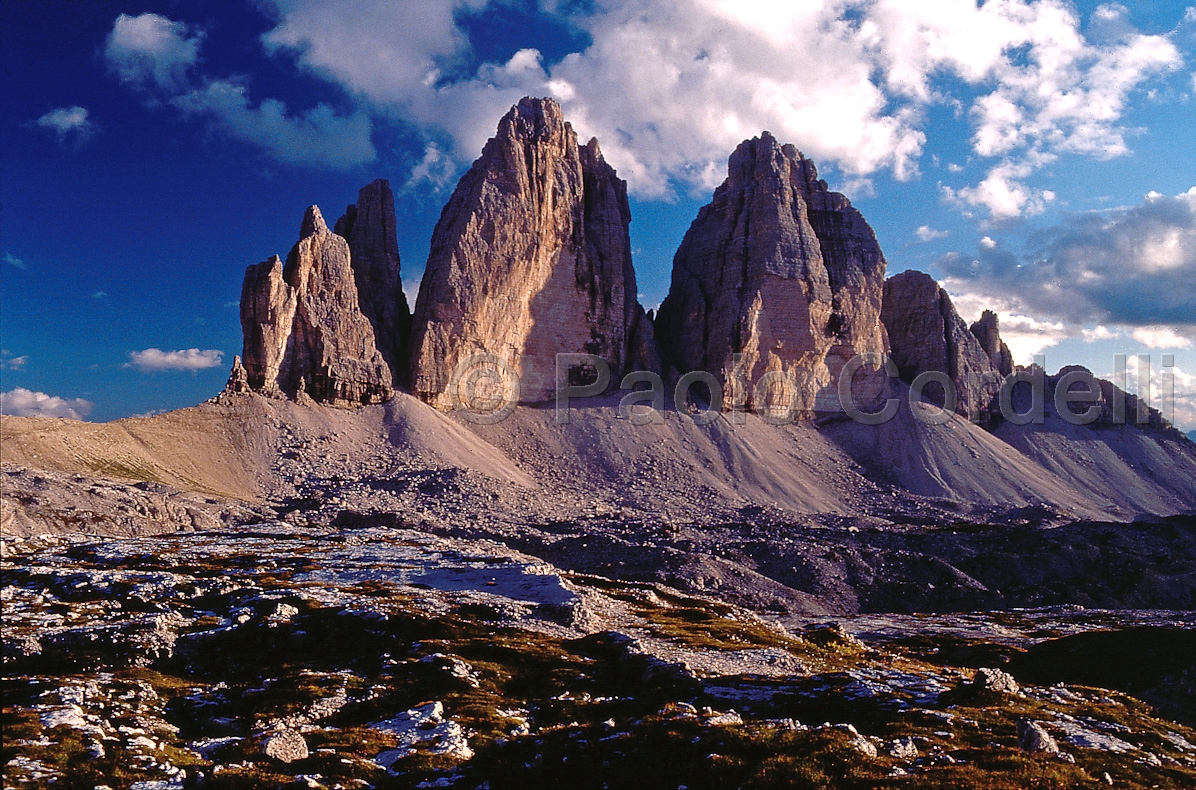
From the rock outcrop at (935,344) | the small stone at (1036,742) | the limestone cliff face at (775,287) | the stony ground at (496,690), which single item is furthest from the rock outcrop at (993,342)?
the small stone at (1036,742)

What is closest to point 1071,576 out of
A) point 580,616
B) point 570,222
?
point 580,616

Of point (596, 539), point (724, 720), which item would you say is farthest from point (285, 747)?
point (596, 539)

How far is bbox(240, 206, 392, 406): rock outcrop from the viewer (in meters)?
103

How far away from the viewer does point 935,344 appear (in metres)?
163

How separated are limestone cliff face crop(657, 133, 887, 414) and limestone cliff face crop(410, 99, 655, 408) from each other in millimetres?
12780

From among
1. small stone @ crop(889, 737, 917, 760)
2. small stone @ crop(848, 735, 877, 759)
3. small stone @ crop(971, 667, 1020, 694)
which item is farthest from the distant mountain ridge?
small stone @ crop(889, 737, 917, 760)

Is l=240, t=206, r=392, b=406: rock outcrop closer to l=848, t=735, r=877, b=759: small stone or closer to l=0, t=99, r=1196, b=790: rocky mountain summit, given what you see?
l=0, t=99, r=1196, b=790: rocky mountain summit

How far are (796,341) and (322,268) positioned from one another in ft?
282

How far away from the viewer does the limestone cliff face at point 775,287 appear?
13962 cm

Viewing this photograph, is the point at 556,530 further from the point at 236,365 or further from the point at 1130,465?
the point at 1130,465

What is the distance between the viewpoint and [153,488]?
70.8 m

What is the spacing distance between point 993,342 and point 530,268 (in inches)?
4819

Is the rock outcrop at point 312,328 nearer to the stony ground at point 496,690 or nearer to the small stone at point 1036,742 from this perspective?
the stony ground at point 496,690

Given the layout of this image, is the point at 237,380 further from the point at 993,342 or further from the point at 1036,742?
the point at 993,342
